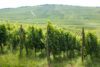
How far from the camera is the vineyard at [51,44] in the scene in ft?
215

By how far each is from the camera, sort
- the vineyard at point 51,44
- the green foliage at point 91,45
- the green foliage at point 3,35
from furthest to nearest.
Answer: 1. the green foliage at point 3,35
2. the green foliage at point 91,45
3. the vineyard at point 51,44

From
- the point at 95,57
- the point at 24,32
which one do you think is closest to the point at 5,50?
the point at 24,32

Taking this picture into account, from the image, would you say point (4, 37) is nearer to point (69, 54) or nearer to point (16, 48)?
point (16, 48)

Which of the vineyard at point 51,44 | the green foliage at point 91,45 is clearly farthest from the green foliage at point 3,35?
the green foliage at point 91,45

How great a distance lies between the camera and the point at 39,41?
71.8 m

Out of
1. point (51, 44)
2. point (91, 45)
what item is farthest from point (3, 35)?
point (91, 45)

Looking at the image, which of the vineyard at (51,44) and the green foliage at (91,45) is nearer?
the vineyard at (51,44)

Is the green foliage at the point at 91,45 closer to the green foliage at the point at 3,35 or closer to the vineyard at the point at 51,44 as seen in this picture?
the vineyard at the point at 51,44

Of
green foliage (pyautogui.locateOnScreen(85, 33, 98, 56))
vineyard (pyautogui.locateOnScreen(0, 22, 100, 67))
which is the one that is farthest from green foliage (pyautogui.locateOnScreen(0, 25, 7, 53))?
green foliage (pyautogui.locateOnScreen(85, 33, 98, 56))

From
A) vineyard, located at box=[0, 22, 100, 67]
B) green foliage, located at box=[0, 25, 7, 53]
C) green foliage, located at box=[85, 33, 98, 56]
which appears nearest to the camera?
vineyard, located at box=[0, 22, 100, 67]

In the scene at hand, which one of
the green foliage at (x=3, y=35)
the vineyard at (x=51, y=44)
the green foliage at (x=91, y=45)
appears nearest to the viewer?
the vineyard at (x=51, y=44)

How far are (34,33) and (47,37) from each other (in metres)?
10.7

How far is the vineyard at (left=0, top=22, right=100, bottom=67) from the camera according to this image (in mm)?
65562

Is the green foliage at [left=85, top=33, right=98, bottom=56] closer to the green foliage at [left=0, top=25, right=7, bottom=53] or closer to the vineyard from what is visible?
the vineyard
